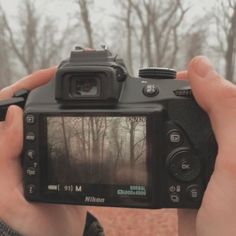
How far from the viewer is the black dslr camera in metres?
1.19

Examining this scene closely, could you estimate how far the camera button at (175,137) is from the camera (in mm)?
1204

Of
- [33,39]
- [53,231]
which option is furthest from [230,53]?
[53,231]

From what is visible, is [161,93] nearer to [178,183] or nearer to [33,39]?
[178,183]

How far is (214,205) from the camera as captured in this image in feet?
3.56

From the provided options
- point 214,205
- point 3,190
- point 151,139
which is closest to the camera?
point 214,205

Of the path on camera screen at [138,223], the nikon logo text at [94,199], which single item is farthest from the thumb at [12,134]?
the path on camera screen at [138,223]

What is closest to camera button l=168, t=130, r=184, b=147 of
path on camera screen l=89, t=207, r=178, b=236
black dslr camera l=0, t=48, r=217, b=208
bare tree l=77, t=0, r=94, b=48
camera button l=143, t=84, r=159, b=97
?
black dslr camera l=0, t=48, r=217, b=208

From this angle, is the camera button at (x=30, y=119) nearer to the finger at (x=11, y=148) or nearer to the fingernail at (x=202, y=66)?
the finger at (x=11, y=148)

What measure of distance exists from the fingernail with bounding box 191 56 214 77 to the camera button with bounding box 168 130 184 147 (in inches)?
6.2

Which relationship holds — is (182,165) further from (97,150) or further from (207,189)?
(97,150)

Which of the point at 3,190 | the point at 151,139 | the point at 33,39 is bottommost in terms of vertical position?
the point at 33,39

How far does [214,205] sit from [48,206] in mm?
530

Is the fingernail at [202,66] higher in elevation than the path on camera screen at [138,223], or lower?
higher

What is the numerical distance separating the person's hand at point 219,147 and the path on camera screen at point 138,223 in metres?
4.26
